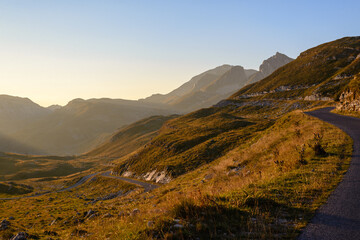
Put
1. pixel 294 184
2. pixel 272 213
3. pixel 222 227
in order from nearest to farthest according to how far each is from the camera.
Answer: pixel 222 227, pixel 272 213, pixel 294 184

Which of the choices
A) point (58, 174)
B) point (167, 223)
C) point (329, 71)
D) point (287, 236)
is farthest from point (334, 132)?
point (58, 174)

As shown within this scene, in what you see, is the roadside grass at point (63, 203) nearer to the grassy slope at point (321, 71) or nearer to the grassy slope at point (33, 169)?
the grassy slope at point (33, 169)

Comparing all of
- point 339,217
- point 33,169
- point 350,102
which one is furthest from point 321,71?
point 33,169

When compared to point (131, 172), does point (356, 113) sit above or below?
above

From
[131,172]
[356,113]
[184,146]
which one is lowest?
[131,172]

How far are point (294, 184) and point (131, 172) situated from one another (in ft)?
195

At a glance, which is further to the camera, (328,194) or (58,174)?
(58,174)

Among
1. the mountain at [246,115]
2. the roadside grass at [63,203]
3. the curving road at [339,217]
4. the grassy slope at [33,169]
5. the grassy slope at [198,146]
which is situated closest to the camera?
the curving road at [339,217]

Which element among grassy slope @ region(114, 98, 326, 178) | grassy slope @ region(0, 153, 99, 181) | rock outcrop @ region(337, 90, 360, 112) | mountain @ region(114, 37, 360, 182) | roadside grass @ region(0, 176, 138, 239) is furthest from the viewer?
grassy slope @ region(0, 153, 99, 181)

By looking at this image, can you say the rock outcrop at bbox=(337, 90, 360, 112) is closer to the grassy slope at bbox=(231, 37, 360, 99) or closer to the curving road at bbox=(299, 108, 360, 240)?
the curving road at bbox=(299, 108, 360, 240)

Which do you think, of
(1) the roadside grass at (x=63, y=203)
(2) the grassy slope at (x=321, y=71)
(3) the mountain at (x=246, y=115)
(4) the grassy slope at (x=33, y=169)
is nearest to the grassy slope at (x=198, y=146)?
(3) the mountain at (x=246, y=115)

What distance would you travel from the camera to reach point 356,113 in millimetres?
30672

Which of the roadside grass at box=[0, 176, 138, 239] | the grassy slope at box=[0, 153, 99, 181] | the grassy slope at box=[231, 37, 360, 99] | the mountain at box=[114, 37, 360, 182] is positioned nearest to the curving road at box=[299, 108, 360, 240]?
the roadside grass at box=[0, 176, 138, 239]

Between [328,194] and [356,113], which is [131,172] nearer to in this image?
[356,113]
